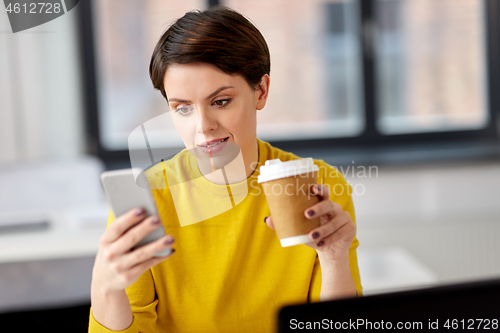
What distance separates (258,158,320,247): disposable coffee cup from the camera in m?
0.59

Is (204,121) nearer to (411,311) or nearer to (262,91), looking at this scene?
(262,91)

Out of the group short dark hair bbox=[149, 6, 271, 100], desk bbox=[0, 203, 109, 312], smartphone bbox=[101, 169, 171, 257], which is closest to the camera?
smartphone bbox=[101, 169, 171, 257]

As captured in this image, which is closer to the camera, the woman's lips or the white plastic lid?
the white plastic lid

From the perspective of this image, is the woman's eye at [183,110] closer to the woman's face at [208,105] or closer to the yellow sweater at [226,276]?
the woman's face at [208,105]

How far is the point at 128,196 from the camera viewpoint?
1.81 ft

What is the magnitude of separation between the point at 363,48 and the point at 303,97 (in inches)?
16.6

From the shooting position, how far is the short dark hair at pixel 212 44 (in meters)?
0.69

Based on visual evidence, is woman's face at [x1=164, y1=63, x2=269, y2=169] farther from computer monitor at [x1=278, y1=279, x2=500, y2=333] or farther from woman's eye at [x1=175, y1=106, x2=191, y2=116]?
computer monitor at [x1=278, y1=279, x2=500, y2=333]

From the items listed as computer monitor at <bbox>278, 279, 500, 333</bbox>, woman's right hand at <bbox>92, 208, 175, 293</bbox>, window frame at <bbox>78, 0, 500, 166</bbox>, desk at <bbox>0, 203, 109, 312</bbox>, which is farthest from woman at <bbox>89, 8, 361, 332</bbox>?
window frame at <bbox>78, 0, 500, 166</bbox>

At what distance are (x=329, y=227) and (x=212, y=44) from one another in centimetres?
30

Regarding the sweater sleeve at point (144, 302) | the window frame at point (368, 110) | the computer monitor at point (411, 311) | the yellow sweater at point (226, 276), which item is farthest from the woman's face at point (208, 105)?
the window frame at point (368, 110)

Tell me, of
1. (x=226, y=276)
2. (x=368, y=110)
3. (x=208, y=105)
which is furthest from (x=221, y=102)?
(x=368, y=110)

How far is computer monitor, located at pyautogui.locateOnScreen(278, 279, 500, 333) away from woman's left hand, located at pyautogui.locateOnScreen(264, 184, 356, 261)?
221mm

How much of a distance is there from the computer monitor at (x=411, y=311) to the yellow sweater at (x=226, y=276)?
0.41 meters
